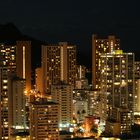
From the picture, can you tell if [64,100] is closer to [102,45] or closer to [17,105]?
[17,105]

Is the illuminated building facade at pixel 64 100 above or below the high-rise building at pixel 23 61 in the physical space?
below

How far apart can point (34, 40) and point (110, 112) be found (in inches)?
431

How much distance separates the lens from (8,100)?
1480 cm

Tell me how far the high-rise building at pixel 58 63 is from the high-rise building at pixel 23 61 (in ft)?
1.94

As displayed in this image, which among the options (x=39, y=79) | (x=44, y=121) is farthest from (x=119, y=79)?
(x=39, y=79)

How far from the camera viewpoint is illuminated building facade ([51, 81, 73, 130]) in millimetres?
15969

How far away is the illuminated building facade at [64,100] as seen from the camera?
629 inches

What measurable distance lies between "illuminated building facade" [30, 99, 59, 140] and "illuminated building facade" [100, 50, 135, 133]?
2.94 meters

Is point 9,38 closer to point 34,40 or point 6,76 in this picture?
point 34,40

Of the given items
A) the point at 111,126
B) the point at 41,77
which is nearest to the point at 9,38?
the point at 41,77

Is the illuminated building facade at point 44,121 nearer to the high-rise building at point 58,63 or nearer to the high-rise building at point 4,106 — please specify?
the high-rise building at point 4,106

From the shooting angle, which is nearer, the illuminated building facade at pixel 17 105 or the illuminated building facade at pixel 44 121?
the illuminated building facade at pixel 44 121

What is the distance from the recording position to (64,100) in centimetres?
1666

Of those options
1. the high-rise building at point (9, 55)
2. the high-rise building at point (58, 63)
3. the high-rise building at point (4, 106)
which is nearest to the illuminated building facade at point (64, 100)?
the high-rise building at point (4, 106)
